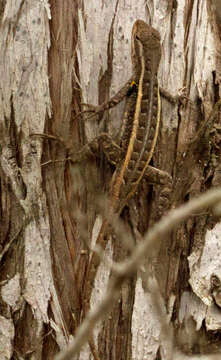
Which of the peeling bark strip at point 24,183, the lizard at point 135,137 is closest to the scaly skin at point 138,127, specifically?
the lizard at point 135,137

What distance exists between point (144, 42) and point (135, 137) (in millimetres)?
744

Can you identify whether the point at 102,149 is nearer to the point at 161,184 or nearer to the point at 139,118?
the point at 139,118

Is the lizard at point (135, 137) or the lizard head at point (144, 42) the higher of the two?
the lizard head at point (144, 42)

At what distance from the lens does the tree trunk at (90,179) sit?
300 cm

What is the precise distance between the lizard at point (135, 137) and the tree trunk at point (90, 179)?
0.27 feet

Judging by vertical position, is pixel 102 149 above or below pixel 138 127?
below

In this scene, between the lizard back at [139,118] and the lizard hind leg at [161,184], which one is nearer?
the lizard back at [139,118]

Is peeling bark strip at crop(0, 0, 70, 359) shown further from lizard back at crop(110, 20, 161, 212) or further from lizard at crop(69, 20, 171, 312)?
lizard back at crop(110, 20, 161, 212)

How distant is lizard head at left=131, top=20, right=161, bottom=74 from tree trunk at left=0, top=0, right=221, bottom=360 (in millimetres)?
72

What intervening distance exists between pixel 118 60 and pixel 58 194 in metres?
1.13

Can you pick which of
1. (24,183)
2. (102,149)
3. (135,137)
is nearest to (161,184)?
(135,137)

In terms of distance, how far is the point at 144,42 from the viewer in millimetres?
3143

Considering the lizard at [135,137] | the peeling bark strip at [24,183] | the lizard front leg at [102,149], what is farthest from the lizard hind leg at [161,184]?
the peeling bark strip at [24,183]

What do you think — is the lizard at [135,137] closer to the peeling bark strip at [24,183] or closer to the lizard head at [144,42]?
the lizard head at [144,42]
